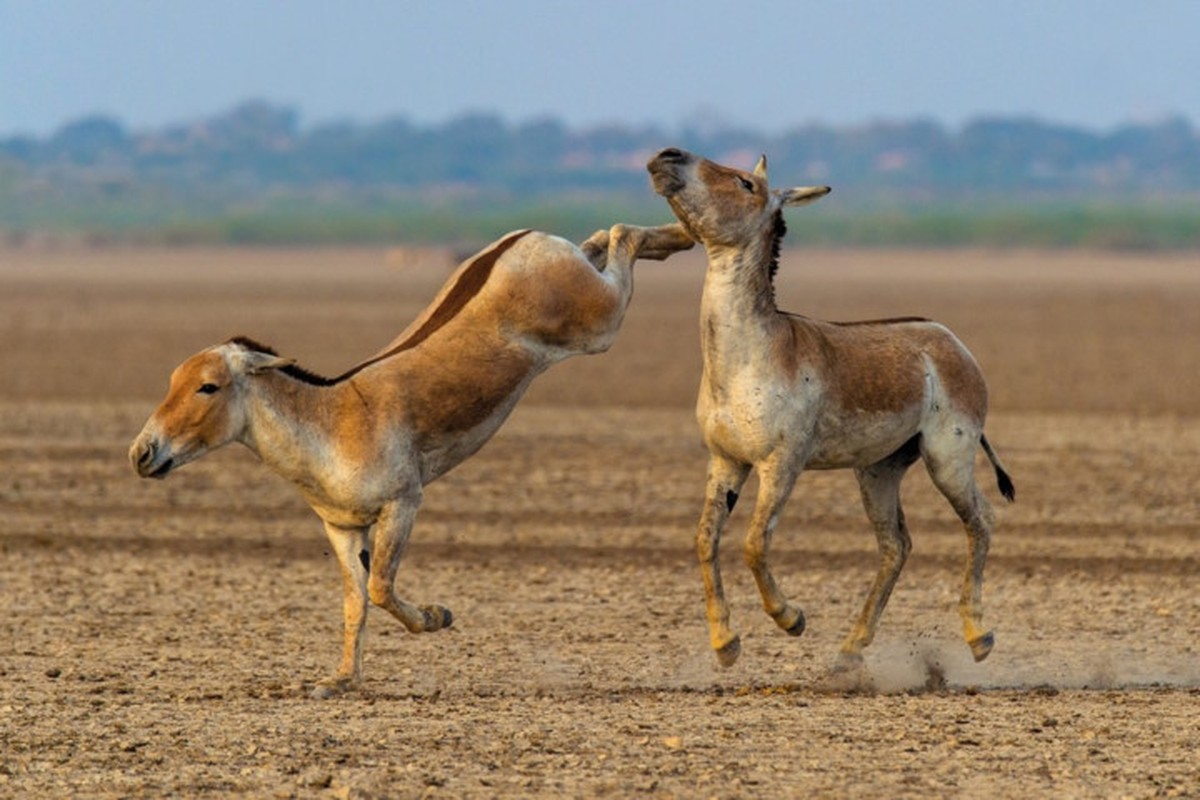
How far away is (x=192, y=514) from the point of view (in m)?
17.5

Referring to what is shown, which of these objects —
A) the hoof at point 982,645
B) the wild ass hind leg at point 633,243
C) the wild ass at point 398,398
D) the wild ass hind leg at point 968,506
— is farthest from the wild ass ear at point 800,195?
the hoof at point 982,645

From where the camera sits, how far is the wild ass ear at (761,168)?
10.8 meters

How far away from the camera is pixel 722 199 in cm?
1064

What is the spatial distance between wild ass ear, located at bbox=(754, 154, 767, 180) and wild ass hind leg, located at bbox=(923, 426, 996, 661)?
1.59 meters

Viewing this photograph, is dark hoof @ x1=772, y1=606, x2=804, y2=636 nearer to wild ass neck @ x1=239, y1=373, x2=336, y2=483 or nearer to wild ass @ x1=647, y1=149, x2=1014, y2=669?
wild ass @ x1=647, y1=149, x2=1014, y2=669

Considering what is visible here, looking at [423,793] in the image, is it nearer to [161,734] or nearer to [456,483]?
[161,734]

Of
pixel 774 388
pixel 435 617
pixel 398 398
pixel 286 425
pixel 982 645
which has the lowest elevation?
pixel 982 645

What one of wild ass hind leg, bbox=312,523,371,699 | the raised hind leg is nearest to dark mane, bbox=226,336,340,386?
wild ass hind leg, bbox=312,523,371,699

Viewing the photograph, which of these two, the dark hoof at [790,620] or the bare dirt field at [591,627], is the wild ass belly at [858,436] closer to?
the dark hoof at [790,620]

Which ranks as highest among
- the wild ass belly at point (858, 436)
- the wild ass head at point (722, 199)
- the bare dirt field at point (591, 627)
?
the wild ass head at point (722, 199)

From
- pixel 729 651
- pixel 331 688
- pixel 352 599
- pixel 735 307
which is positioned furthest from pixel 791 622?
pixel 331 688

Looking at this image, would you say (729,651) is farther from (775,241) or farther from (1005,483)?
(1005,483)

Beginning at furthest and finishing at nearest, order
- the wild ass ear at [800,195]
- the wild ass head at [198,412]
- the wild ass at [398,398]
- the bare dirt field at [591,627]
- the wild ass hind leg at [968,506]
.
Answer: the wild ass hind leg at [968,506] → the wild ass ear at [800,195] → the wild ass at [398,398] → the wild ass head at [198,412] → the bare dirt field at [591,627]

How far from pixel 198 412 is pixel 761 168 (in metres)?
2.88
